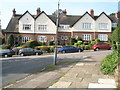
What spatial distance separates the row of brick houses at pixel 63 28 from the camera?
188 ft

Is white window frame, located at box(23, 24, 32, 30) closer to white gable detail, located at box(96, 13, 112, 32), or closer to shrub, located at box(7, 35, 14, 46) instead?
shrub, located at box(7, 35, 14, 46)

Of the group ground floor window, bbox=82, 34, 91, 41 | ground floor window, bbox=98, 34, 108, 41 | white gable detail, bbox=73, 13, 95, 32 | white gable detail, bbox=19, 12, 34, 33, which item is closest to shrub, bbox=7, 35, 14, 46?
white gable detail, bbox=19, 12, 34, 33

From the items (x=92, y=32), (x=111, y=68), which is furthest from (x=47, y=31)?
(x=111, y=68)

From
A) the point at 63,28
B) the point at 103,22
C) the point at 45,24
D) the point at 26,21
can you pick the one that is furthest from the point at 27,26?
the point at 103,22

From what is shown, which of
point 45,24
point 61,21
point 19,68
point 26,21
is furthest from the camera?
point 61,21

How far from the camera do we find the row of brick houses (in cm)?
5728

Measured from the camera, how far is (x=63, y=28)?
5891cm

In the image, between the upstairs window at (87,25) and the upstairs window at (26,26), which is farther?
the upstairs window at (26,26)

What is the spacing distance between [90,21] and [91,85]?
48345 millimetres

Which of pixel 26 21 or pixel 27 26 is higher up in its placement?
pixel 26 21

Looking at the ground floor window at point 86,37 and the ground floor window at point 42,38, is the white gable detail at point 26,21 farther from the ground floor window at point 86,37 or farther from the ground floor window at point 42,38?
the ground floor window at point 86,37

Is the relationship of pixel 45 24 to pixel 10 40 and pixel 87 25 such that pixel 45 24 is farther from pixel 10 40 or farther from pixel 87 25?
pixel 87 25

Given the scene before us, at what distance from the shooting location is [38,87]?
9961 millimetres

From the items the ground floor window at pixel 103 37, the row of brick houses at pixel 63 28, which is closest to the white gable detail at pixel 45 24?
the row of brick houses at pixel 63 28
